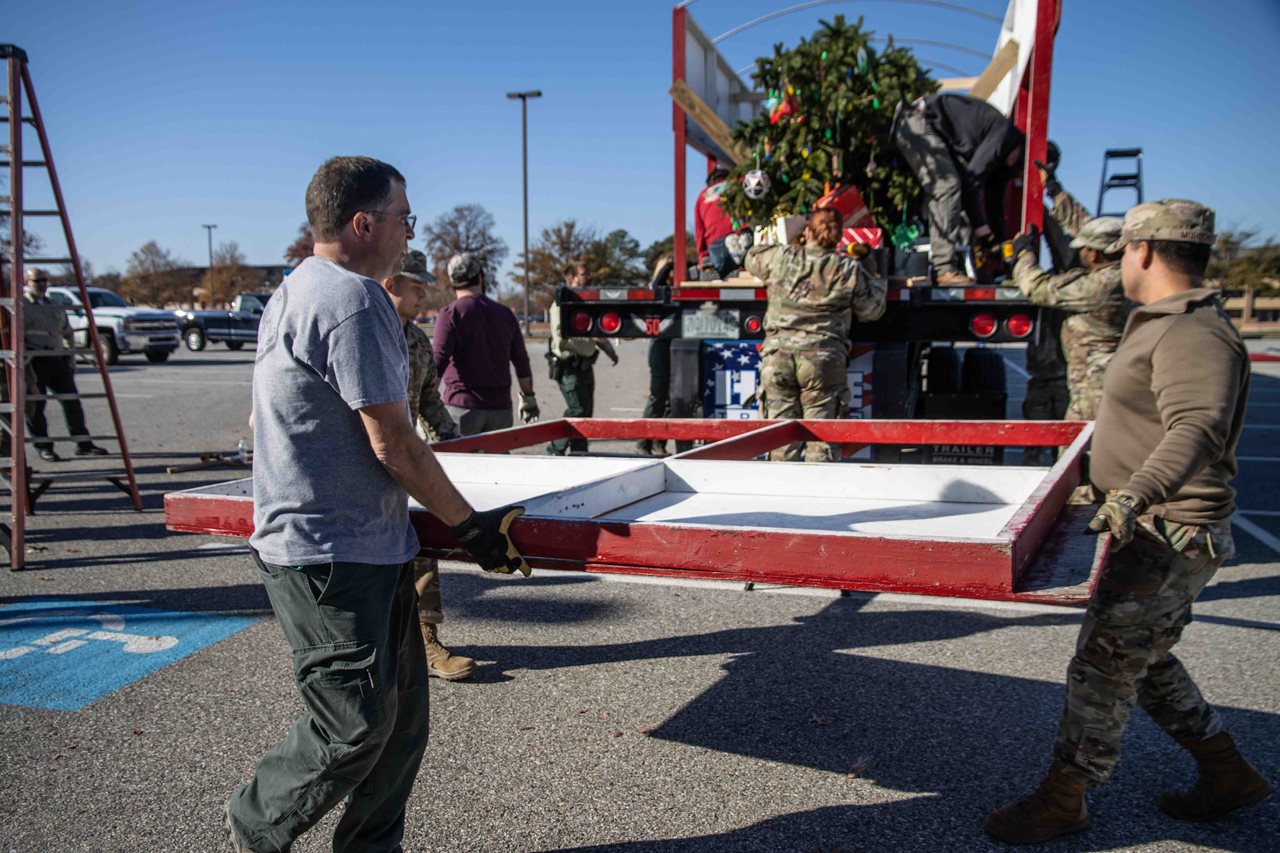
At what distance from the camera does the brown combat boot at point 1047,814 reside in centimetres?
264

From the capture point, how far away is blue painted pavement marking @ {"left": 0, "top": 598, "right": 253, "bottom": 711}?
151 inches

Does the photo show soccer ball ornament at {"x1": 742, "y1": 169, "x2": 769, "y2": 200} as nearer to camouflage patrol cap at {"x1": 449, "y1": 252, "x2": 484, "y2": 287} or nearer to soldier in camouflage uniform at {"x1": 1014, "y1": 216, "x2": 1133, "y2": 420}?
soldier in camouflage uniform at {"x1": 1014, "y1": 216, "x2": 1133, "y2": 420}

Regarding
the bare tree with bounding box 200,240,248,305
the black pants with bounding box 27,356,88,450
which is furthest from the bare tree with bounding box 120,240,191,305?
the black pants with bounding box 27,356,88,450

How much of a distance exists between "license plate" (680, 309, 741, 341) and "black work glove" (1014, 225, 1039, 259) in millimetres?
1880

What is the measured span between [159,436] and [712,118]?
26.2 ft

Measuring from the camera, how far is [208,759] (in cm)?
322

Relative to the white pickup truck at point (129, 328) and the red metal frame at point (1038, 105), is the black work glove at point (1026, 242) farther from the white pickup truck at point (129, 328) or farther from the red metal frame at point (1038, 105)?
the white pickup truck at point (129, 328)

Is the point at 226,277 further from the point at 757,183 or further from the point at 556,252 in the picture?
the point at 757,183

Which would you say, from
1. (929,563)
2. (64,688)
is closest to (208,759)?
(64,688)

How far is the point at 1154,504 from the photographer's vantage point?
2396mm

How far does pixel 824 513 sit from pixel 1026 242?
12.5ft

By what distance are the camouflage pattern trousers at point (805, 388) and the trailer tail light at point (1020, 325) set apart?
3.98 ft

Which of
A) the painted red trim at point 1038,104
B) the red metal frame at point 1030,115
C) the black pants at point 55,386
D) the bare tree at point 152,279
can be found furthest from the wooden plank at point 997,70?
the bare tree at point 152,279

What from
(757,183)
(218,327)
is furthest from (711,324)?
(218,327)
